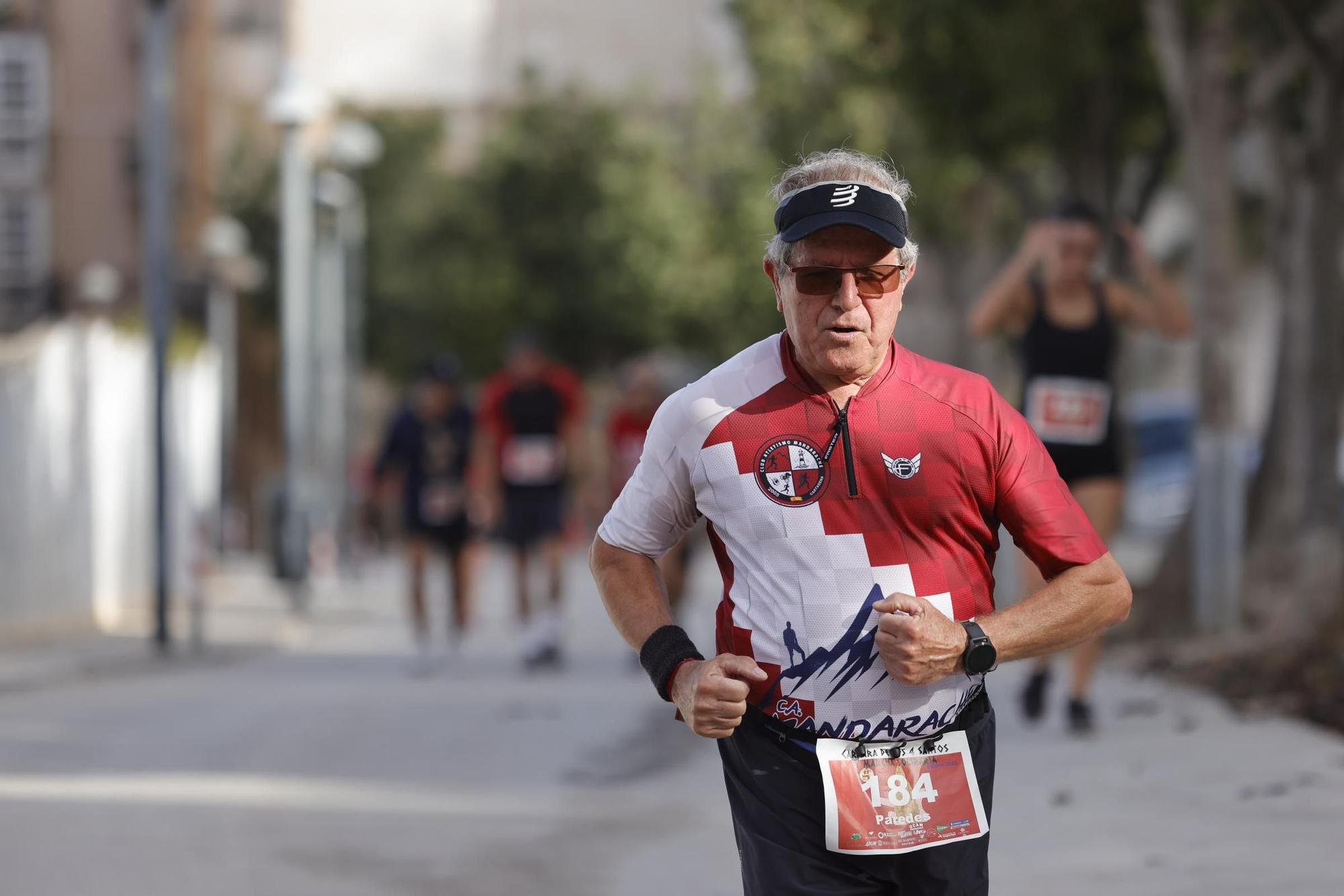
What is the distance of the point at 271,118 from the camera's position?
22266 mm

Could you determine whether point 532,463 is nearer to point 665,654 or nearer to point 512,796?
point 512,796

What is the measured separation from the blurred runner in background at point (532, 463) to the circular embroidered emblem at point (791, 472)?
36.9 feet

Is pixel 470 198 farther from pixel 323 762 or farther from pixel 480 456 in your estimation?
pixel 323 762

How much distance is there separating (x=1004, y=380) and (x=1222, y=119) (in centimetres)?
2585

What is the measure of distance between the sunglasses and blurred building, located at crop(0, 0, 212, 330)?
44707 mm

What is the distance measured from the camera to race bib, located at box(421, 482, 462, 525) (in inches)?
614

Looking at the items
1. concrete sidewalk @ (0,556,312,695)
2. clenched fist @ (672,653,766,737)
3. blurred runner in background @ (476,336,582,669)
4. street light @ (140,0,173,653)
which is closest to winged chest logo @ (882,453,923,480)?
clenched fist @ (672,653,766,737)

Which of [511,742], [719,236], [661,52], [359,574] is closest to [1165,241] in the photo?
[719,236]

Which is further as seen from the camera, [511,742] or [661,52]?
[661,52]

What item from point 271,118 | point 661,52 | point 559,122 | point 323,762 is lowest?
point 323,762

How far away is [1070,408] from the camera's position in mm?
9781

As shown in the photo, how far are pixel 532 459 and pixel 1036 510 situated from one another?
37.9 feet

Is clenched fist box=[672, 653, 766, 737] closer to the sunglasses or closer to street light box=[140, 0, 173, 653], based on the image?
the sunglasses

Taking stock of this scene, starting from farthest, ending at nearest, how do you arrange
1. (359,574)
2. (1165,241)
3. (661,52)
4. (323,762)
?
1. (661,52)
2. (1165,241)
3. (359,574)
4. (323,762)
